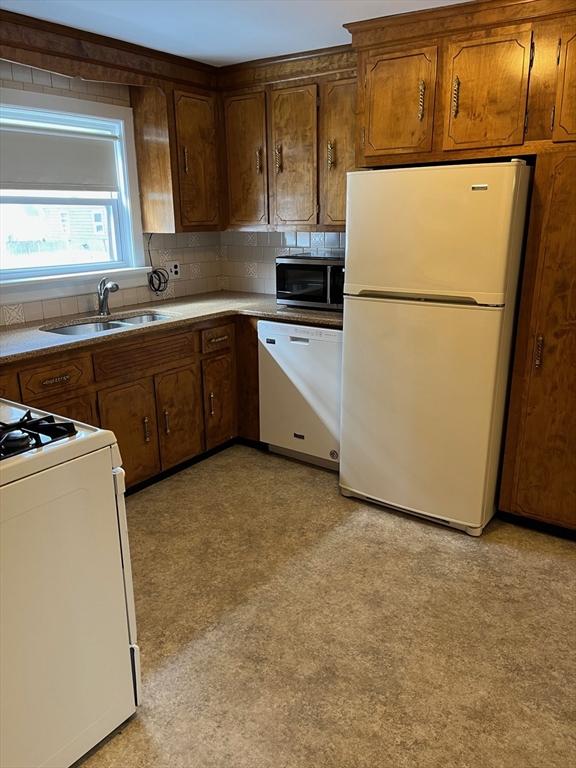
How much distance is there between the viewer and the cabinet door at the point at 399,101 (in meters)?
2.73

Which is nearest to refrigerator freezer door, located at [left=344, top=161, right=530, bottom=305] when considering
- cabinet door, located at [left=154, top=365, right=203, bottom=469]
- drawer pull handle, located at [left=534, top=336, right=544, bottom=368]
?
drawer pull handle, located at [left=534, top=336, right=544, bottom=368]

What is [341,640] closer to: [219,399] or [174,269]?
[219,399]

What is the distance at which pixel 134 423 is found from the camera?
10.3 feet

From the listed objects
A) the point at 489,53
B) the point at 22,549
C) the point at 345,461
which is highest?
the point at 489,53

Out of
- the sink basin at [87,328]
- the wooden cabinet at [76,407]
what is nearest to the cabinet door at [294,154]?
the sink basin at [87,328]

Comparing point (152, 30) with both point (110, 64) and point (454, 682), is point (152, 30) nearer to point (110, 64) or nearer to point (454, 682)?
point (110, 64)

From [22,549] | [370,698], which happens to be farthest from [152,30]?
[370,698]

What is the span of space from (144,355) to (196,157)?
4.74 feet

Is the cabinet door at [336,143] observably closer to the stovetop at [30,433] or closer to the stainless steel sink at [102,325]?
the stainless steel sink at [102,325]

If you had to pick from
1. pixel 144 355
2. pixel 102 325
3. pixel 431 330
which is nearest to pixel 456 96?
pixel 431 330

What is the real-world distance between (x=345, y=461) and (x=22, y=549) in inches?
79.1

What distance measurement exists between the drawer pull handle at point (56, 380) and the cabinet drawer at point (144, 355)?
0.17 metres

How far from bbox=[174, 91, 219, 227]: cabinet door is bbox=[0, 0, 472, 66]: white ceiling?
35cm

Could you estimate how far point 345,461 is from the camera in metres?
3.18
